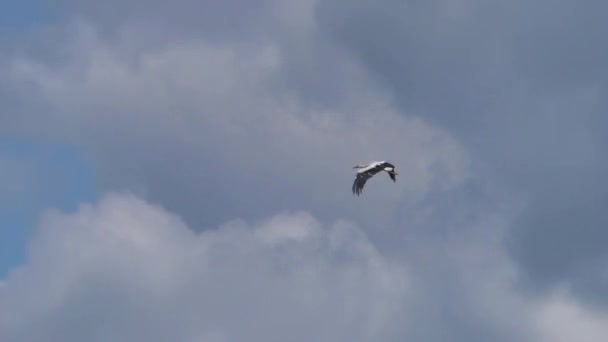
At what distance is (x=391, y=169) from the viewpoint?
10800 centimetres

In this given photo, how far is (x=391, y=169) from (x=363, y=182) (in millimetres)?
7593

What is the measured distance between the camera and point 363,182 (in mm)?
112312

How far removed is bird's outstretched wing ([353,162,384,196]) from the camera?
4306 inches

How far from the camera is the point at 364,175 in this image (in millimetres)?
112188

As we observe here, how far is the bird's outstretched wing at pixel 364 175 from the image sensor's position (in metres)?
109
